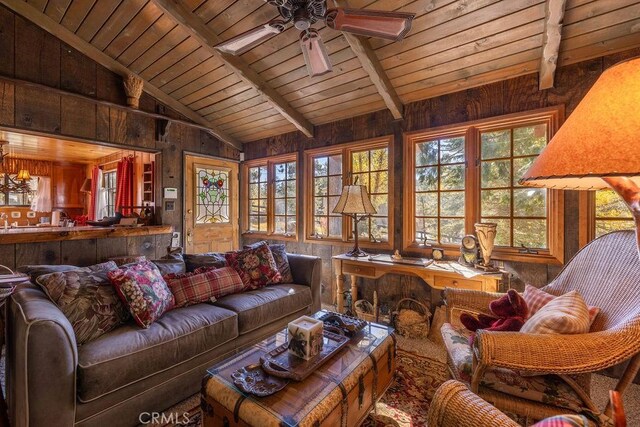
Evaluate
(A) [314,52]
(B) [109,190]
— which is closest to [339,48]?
(A) [314,52]

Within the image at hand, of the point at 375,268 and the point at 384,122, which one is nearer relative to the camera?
the point at 375,268

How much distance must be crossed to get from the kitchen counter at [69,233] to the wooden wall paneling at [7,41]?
153 centimetres

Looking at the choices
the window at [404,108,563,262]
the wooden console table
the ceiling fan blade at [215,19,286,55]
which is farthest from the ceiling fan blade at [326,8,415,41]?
the wooden console table

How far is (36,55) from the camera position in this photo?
2.87 m

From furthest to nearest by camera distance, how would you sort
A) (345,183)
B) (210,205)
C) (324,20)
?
(210,205) < (345,183) < (324,20)

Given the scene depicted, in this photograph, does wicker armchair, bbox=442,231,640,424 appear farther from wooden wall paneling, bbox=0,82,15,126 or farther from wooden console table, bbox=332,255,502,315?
wooden wall paneling, bbox=0,82,15,126

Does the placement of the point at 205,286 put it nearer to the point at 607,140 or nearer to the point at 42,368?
the point at 42,368

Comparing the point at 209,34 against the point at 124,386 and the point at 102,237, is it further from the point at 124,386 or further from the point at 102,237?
the point at 124,386

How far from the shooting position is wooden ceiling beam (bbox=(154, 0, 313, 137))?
2.41 m

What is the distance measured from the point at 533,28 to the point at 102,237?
15.1 feet

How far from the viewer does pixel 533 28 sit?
2104 mm

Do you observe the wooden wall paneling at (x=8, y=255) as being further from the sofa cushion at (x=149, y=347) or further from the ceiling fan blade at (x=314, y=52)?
the ceiling fan blade at (x=314, y=52)

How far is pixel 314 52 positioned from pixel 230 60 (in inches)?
51.8

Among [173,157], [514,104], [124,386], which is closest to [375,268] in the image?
[514,104]
